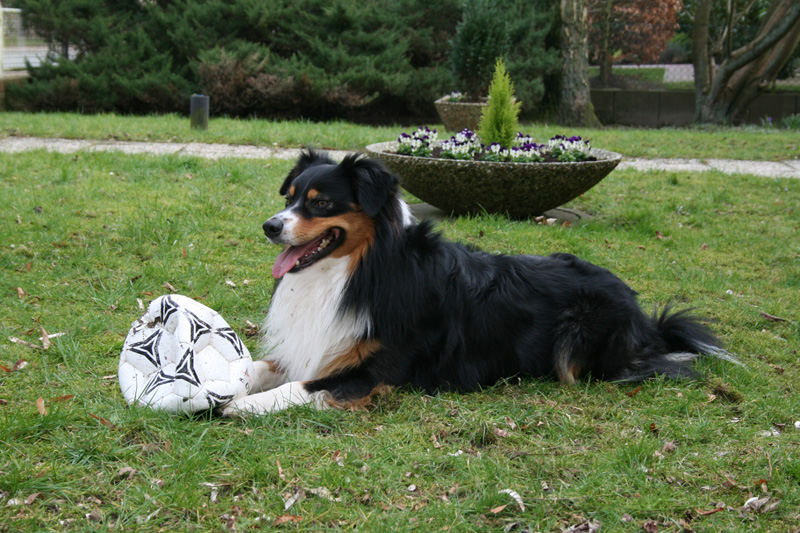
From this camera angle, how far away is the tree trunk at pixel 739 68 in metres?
15.6

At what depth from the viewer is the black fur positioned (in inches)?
144

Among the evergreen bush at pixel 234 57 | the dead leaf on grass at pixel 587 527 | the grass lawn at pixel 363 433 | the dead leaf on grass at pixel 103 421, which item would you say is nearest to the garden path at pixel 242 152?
the grass lawn at pixel 363 433

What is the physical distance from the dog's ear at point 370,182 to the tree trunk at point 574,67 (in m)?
11.4

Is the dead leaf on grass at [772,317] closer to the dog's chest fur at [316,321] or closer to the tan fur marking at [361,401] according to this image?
the tan fur marking at [361,401]

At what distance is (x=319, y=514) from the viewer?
2721 mm

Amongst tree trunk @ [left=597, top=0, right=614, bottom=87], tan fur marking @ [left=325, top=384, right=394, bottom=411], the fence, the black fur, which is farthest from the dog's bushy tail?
tree trunk @ [left=597, top=0, right=614, bottom=87]

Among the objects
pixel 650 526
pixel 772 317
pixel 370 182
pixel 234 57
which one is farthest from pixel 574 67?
pixel 650 526

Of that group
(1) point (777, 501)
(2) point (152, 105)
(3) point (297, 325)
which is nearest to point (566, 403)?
(1) point (777, 501)

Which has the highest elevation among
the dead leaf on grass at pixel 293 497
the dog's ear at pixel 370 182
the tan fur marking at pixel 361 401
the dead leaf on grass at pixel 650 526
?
the dog's ear at pixel 370 182

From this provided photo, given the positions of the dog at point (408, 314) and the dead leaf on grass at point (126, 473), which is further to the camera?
the dog at point (408, 314)

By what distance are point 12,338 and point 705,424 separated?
3760 millimetres

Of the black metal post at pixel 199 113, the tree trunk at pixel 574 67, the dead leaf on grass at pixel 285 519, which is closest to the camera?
the dead leaf on grass at pixel 285 519

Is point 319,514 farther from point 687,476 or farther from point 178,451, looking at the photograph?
point 687,476

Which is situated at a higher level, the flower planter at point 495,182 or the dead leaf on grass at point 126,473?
the flower planter at point 495,182
